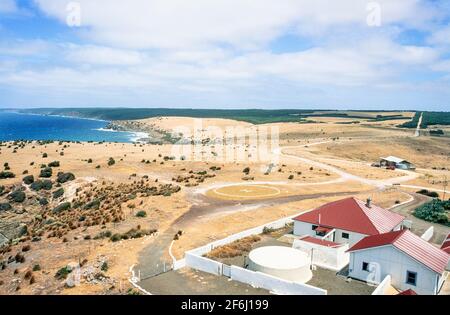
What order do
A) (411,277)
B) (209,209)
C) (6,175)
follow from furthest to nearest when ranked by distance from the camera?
(6,175) → (209,209) → (411,277)

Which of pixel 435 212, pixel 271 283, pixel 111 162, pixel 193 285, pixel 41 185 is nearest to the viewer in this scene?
pixel 271 283

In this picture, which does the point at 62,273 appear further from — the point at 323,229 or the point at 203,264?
the point at 323,229

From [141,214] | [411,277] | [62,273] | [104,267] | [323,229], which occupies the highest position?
[323,229]

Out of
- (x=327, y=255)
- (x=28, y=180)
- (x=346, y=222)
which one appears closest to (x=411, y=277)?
(x=327, y=255)

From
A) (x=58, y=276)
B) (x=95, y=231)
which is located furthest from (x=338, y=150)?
(x=58, y=276)

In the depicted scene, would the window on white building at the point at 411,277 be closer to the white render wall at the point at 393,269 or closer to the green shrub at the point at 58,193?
the white render wall at the point at 393,269

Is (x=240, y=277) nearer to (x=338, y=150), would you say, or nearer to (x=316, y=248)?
(x=316, y=248)

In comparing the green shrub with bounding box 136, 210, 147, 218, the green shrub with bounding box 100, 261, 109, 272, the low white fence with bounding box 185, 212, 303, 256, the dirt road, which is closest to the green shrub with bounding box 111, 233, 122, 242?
the green shrub with bounding box 100, 261, 109, 272

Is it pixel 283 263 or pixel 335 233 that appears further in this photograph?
pixel 335 233
